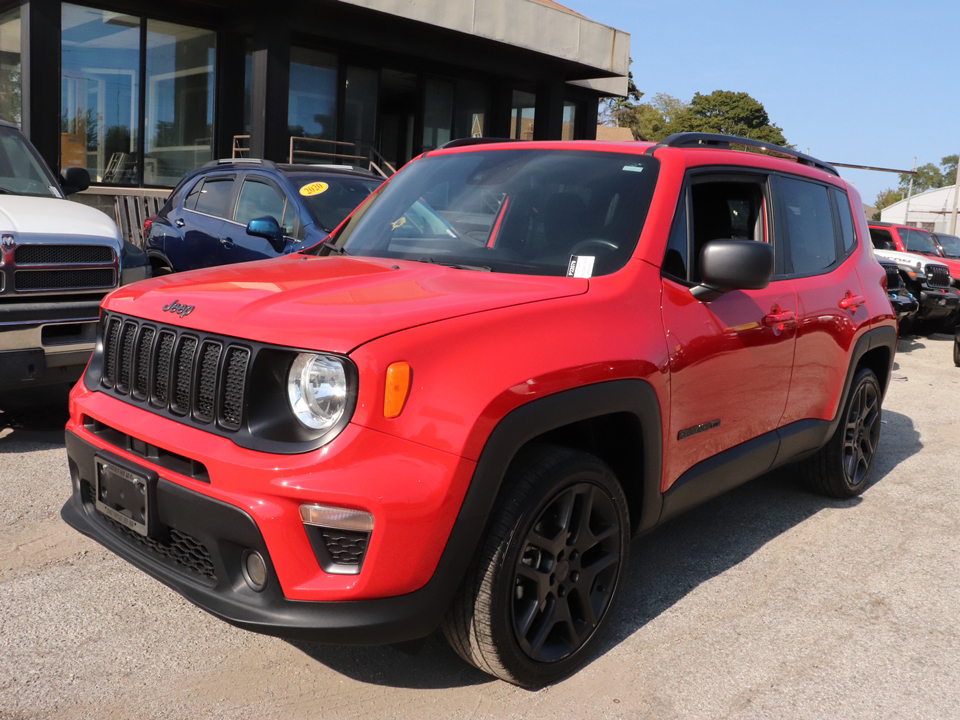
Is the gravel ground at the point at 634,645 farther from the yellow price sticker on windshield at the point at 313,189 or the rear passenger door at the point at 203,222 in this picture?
the rear passenger door at the point at 203,222

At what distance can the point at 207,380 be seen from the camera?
268 centimetres

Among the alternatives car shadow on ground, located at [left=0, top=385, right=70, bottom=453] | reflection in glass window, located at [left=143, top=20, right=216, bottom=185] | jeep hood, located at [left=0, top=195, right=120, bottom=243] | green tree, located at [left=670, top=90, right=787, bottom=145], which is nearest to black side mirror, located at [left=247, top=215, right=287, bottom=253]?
jeep hood, located at [left=0, top=195, right=120, bottom=243]

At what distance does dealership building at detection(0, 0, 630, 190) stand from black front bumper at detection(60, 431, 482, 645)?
12549 millimetres

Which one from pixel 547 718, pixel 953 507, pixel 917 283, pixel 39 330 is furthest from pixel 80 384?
pixel 917 283

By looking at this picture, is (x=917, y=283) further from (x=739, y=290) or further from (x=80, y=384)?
(x=80, y=384)

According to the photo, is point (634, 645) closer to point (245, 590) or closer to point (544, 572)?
point (544, 572)

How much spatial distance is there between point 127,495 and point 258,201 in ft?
18.4

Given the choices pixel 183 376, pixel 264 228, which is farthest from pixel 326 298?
pixel 264 228

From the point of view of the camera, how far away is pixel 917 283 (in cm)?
1471

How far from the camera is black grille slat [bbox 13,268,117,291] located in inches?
211

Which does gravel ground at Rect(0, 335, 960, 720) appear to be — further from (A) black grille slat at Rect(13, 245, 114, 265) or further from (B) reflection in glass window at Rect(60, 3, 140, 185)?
(B) reflection in glass window at Rect(60, 3, 140, 185)

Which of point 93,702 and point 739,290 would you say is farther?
point 739,290

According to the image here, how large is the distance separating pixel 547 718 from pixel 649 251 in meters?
1.65

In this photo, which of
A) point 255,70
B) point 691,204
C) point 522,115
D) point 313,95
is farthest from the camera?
point 522,115
